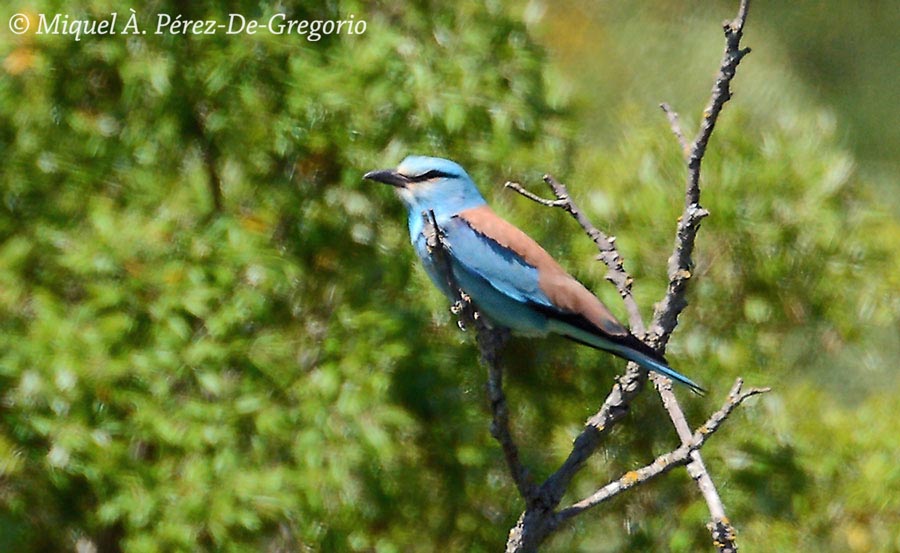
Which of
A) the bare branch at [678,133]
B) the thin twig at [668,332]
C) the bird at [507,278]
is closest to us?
the thin twig at [668,332]

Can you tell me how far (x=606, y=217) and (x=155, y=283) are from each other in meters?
1.39

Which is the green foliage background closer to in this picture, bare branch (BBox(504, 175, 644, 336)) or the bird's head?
the bird's head

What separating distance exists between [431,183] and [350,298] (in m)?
0.66

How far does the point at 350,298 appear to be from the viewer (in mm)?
4195

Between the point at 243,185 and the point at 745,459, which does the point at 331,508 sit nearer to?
the point at 243,185

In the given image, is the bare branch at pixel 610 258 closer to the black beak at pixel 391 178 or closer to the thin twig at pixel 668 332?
the thin twig at pixel 668 332

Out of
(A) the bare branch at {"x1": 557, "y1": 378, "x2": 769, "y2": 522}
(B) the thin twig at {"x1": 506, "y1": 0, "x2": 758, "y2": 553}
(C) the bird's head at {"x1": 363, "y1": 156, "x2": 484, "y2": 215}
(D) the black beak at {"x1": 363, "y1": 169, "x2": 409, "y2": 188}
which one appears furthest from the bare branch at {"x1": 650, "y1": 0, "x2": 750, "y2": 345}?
(D) the black beak at {"x1": 363, "y1": 169, "x2": 409, "y2": 188}

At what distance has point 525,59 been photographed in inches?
168

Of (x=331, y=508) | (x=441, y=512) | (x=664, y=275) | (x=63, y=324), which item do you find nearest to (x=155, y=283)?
(x=63, y=324)

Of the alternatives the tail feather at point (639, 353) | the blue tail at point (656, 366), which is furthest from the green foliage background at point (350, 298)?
the blue tail at point (656, 366)

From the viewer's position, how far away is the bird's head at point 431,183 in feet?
12.1

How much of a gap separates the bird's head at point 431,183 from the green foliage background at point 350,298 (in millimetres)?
381

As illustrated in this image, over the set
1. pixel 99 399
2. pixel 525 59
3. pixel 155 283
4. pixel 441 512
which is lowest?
pixel 441 512

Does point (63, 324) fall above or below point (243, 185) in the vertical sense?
below
